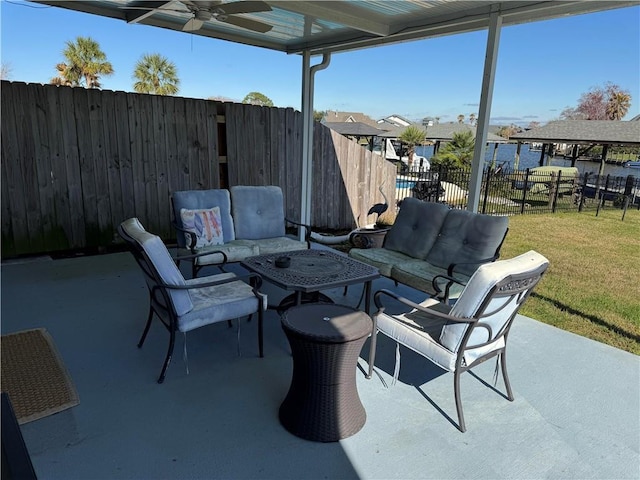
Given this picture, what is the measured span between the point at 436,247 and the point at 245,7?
2.61 metres

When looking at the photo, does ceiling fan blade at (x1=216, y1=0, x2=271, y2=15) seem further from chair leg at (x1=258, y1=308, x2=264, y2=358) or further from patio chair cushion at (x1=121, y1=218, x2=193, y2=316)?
chair leg at (x1=258, y1=308, x2=264, y2=358)

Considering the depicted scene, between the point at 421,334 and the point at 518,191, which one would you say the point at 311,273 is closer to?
the point at 421,334

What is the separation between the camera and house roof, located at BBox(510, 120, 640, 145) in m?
12.7

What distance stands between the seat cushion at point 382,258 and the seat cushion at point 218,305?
1.29 m

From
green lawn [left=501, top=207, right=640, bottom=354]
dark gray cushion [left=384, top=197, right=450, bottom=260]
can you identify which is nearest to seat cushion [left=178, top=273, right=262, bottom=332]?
dark gray cushion [left=384, top=197, right=450, bottom=260]

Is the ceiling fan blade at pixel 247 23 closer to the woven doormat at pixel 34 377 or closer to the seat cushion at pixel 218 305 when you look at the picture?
the seat cushion at pixel 218 305

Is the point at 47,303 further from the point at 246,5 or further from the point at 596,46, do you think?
the point at 596,46

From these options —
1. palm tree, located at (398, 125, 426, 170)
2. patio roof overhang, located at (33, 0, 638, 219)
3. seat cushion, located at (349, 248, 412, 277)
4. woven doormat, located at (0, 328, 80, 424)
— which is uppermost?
patio roof overhang, located at (33, 0, 638, 219)

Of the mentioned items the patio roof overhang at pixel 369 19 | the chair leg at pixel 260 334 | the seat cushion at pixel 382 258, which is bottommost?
the chair leg at pixel 260 334

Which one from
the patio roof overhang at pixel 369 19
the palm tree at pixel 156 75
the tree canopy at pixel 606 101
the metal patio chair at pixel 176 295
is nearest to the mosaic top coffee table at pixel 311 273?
the metal patio chair at pixel 176 295

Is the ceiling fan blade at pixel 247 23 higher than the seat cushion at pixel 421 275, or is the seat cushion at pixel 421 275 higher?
the ceiling fan blade at pixel 247 23

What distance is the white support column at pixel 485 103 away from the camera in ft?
11.5

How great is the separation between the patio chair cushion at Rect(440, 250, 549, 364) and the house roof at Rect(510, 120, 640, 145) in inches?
511

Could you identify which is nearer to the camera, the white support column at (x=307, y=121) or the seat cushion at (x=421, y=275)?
the seat cushion at (x=421, y=275)
